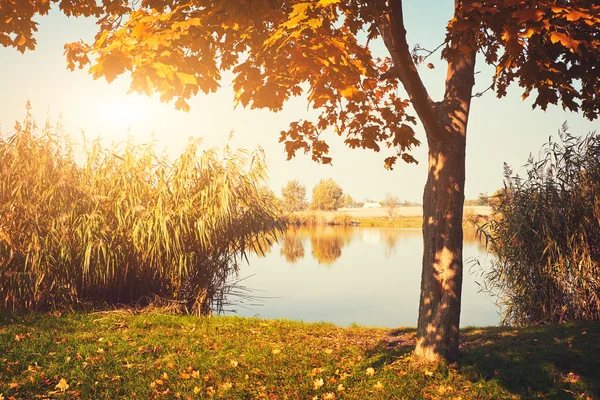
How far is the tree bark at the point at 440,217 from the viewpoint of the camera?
→ 5.19 m

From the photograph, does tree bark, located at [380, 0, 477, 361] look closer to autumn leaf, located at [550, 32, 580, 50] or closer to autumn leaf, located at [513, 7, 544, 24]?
autumn leaf, located at [513, 7, 544, 24]

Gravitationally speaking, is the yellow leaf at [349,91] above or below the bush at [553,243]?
above

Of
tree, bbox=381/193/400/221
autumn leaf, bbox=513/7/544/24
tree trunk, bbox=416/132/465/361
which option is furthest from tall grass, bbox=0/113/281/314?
tree, bbox=381/193/400/221

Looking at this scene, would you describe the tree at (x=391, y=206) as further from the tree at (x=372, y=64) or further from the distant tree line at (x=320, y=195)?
the tree at (x=372, y=64)

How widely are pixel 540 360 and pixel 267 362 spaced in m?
3.26

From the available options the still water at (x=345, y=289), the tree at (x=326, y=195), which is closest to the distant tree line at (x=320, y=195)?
the tree at (x=326, y=195)

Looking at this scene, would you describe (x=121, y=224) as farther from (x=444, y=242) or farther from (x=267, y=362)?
(x=444, y=242)

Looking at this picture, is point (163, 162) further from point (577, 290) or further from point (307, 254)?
point (307, 254)

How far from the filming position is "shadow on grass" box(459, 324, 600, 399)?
15.5ft

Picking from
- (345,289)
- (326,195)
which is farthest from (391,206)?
(345,289)

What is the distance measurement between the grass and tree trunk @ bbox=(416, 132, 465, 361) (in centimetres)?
31

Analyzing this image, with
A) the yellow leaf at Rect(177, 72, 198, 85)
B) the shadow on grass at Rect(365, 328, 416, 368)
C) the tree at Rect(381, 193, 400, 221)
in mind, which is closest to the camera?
the yellow leaf at Rect(177, 72, 198, 85)

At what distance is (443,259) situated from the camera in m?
5.24

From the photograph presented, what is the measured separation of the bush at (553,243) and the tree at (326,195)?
4800 centimetres
